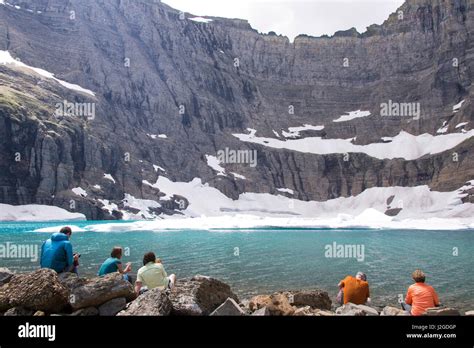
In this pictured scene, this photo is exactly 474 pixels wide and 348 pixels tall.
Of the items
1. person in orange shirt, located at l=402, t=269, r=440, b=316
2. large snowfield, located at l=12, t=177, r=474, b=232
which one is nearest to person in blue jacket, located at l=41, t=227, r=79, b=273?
person in orange shirt, located at l=402, t=269, r=440, b=316

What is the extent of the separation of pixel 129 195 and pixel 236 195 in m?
48.2

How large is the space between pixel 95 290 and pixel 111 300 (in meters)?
0.51

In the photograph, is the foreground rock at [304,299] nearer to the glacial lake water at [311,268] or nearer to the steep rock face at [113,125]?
the glacial lake water at [311,268]

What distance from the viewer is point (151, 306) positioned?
880 centimetres

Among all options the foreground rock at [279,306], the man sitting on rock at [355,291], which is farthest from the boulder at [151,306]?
the man sitting on rock at [355,291]

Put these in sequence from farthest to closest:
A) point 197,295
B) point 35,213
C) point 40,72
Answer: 1. point 40,72
2. point 35,213
3. point 197,295

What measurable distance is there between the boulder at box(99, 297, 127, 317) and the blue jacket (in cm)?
218

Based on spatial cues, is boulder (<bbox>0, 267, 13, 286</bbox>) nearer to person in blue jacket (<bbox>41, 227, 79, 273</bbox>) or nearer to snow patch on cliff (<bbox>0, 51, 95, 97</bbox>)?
person in blue jacket (<bbox>41, 227, 79, 273</bbox>)

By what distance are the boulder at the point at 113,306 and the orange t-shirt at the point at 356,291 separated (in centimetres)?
695

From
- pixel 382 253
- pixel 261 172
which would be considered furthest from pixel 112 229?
pixel 261 172

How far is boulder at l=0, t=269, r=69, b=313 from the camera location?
9.17m

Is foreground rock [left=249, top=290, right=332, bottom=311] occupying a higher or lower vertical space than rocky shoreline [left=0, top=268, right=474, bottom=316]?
lower

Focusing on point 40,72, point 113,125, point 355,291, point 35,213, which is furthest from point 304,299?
point 40,72

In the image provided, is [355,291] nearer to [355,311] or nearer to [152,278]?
[355,311]
